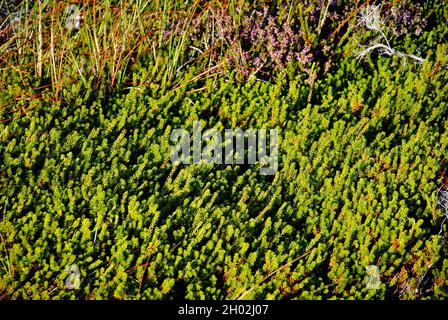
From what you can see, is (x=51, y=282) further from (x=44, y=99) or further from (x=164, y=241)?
(x=44, y=99)

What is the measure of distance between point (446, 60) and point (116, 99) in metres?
3.09

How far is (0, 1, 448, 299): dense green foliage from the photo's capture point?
117 inches

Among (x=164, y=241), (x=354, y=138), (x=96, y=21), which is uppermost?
(x=96, y=21)

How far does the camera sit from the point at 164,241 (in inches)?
123

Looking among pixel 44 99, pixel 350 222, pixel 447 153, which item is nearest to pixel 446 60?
pixel 447 153

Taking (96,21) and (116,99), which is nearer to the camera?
(116,99)

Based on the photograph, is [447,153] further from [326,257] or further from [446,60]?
[326,257]

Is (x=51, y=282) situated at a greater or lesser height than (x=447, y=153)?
lesser

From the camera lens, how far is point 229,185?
356cm

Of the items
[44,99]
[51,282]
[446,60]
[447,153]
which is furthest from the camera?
[446,60]

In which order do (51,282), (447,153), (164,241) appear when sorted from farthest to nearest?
1. (447,153)
2. (164,241)
3. (51,282)

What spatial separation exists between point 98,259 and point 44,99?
5.60ft

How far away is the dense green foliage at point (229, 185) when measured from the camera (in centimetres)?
297

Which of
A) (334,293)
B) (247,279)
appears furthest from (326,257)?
(247,279)
